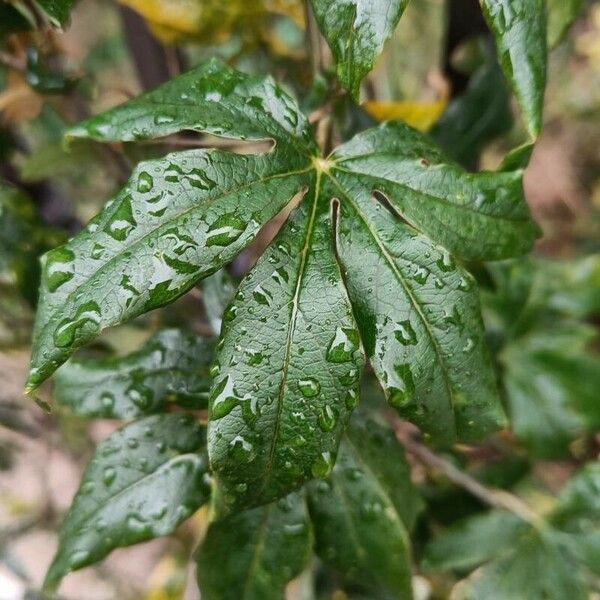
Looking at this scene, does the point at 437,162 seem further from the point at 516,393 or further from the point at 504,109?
the point at 516,393

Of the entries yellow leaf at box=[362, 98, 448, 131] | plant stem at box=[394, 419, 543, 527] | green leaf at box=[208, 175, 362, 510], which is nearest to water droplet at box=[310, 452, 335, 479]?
green leaf at box=[208, 175, 362, 510]

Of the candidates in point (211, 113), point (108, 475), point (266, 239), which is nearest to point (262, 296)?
point (211, 113)

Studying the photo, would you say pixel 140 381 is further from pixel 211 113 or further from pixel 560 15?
A: pixel 560 15

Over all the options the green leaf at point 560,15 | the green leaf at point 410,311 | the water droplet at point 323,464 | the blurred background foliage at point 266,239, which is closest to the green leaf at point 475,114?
the blurred background foliage at point 266,239

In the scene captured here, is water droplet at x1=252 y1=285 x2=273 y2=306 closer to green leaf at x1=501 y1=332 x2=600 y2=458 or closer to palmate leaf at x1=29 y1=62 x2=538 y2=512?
palmate leaf at x1=29 y1=62 x2=538 y2=512

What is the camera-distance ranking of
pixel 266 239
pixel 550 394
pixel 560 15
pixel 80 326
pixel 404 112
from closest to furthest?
pixel 80 326 → pixel 560 15 → pixel 404 112 → pixel 550 394 → pixel 266 239
